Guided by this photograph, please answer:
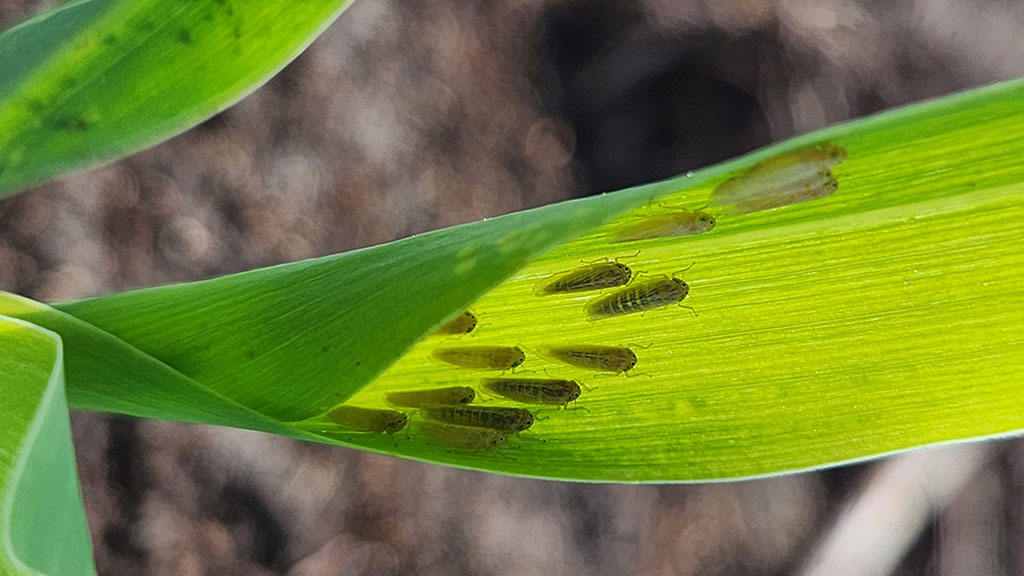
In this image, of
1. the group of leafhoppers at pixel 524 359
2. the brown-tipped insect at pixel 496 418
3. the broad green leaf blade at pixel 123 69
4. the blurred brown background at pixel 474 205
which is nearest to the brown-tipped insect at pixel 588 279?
the group of leafhoppers at pixel 524 359

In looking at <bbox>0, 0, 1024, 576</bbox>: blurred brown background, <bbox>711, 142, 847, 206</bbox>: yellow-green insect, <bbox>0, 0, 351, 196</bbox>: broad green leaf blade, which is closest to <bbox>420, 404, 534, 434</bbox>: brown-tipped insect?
<bbox>711, 142, 847, 206</bbox>: yellow-green insect

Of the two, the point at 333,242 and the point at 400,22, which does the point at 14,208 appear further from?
the point at 400,22

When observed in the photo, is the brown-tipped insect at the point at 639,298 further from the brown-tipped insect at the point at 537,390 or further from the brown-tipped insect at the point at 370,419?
the brown-tipped insect at the point at 370,419

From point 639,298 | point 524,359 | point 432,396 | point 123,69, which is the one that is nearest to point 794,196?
point 639,298

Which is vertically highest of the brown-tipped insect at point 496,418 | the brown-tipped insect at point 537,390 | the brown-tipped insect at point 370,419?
the brown-tipped insect at point 537,390

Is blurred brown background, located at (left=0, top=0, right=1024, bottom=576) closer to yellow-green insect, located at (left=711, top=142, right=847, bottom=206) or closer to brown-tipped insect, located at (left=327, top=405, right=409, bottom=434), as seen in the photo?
brown-tipped insect, located at (left=327, top=405, right=409, bottom=434)

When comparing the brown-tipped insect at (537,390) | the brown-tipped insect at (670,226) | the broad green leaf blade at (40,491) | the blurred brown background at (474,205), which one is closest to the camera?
the broad green leaf blade at (40,491)

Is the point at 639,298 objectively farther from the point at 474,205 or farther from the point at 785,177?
the point at 474,205
